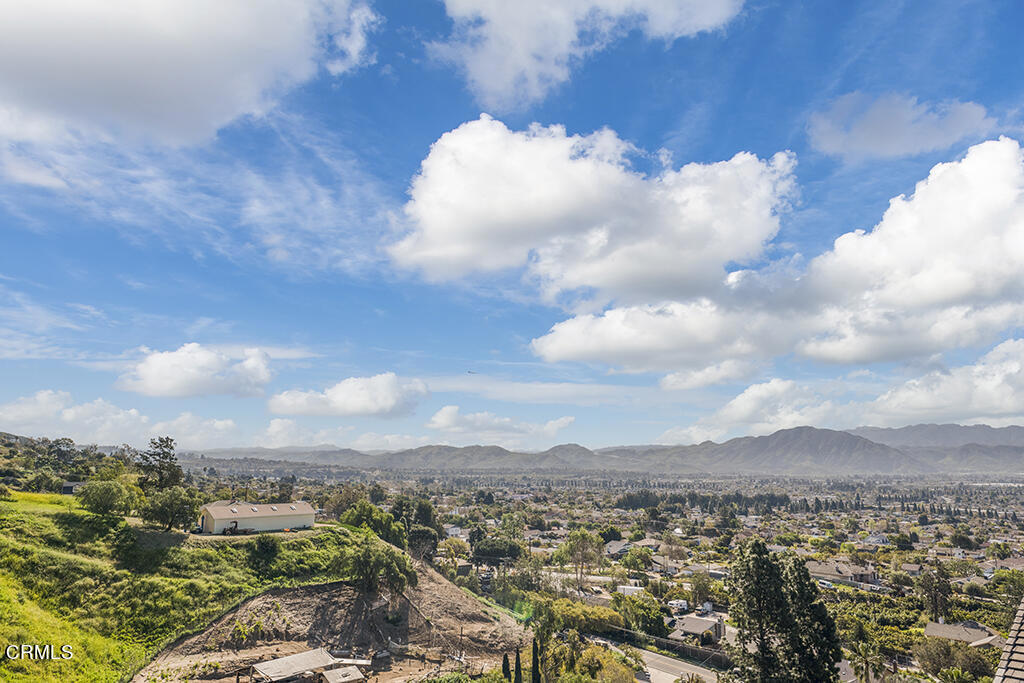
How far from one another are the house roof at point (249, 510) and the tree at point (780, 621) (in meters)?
47.9

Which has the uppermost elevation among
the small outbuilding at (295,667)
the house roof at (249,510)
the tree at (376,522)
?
the house roof at (249,510)

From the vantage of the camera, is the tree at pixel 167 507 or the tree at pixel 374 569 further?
the tree at pixel 374 569

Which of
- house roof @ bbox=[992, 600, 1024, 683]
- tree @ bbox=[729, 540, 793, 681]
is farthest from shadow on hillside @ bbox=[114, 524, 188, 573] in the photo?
house roof @ bbox=[992, 600, 1024, 683]

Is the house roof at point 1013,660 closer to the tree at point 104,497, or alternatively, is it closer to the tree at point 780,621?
the tree at point 780,621

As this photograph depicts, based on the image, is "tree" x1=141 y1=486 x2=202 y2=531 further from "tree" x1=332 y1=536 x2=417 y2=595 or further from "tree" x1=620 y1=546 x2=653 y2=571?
"tree" x1=620 y1=546 x2=653 y2=571

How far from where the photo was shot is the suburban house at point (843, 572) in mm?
88688

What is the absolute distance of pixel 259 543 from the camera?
4988 cm

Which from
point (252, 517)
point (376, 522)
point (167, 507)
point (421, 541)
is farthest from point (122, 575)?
point (421, 541)

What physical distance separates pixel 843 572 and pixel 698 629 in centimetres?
4847

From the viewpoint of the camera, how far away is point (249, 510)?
55.4 m

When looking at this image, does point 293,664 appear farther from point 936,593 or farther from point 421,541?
point 936,593

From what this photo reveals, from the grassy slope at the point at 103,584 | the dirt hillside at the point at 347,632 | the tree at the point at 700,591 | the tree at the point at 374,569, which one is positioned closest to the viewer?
the grassy slope at the point at 103,584

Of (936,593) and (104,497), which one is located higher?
(104,497)

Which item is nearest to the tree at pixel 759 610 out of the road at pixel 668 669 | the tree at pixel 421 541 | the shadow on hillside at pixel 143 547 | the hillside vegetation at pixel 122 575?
the road at pixel 668 669
